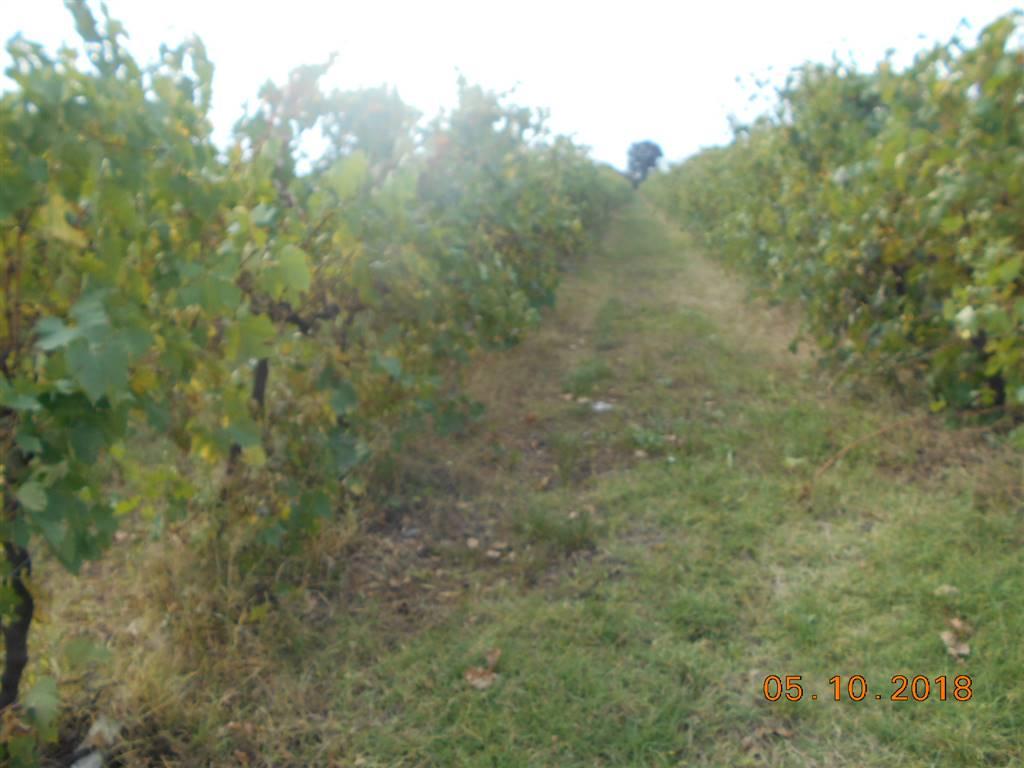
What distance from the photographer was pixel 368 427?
3.60 m

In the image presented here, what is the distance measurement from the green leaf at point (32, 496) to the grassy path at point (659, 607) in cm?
97

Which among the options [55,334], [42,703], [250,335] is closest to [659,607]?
[250,335]

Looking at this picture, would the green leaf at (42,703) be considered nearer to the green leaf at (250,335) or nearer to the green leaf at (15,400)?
the green leaf at (15,400)

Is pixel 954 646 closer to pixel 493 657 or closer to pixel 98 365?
pixel 493 657

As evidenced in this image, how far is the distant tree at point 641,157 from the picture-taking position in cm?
6325

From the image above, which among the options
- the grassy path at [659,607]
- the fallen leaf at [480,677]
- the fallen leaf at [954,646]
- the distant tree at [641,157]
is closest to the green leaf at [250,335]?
the grassy path at [659,607]

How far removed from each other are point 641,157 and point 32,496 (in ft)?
215

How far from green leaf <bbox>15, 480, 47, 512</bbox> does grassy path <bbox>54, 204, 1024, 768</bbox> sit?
97cm

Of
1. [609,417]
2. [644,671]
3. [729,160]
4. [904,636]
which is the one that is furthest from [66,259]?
[729,160]

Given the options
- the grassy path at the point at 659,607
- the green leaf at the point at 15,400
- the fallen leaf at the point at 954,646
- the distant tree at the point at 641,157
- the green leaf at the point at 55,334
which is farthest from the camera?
the distant tree at the point at 641,157

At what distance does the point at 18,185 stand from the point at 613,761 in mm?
1861

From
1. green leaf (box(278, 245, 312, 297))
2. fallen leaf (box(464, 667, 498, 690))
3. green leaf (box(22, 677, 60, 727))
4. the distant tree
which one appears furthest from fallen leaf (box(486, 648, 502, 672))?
the distant tree

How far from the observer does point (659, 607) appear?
2.90 m

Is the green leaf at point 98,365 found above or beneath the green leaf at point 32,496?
above
